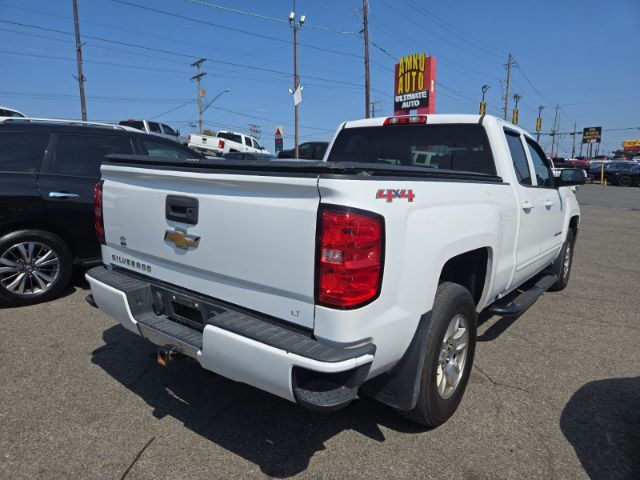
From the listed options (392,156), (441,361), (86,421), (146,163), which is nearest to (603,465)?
(441,361)

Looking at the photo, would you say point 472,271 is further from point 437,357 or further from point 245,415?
point 245,415

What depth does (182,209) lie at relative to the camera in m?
2.51

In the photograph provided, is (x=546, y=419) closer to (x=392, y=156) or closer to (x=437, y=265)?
(x=437, y=265)

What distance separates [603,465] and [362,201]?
6.46 ft

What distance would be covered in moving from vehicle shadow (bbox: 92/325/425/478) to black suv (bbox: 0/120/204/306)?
1.69m

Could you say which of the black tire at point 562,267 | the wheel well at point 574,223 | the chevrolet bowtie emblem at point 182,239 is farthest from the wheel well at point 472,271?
the wheel well at point 574,223

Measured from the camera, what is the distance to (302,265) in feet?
6.64

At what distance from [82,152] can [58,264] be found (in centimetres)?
127

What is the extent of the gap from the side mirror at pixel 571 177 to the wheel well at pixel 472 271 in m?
2.35

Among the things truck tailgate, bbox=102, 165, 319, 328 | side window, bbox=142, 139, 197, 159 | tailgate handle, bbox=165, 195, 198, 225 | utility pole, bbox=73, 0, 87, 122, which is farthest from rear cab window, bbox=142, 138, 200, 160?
utility pole, bbox=73, 0, 87, 122

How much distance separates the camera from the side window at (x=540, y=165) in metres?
4.44

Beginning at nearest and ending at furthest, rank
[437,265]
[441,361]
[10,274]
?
[437,265] → [441,361] → [10,274]

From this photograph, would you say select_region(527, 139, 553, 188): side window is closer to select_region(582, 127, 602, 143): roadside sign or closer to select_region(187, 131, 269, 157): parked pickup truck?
select_region(187, 131, 269, 157): parked pickup truck

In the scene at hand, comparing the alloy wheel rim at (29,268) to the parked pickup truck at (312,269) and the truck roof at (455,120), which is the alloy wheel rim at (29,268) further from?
the truck roof at (455,120)
